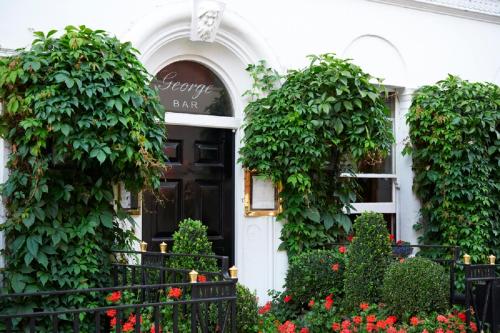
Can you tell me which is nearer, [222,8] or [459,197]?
[222,8]

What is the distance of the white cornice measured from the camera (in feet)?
26.5

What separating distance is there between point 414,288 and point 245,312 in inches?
57.6

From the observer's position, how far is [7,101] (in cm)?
535

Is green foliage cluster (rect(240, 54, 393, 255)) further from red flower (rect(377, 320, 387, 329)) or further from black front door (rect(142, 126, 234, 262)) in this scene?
red flower (rect(377, 320, 387, 329))

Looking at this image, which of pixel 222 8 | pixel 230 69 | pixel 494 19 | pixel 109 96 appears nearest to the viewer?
pixel 109 96

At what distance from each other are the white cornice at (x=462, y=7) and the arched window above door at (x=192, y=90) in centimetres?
242

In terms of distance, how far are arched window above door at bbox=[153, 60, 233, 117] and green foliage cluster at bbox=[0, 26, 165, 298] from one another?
1.23m

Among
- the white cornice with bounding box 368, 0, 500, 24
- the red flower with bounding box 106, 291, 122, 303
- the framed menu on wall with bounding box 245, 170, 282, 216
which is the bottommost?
the red flower with bounding box 106, 291, 122, 303

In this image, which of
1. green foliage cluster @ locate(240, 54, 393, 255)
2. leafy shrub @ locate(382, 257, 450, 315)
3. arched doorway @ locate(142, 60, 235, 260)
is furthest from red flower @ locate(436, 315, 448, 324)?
arched doorway @ locate(142, 60, 235, 260)

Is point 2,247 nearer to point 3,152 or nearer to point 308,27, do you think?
point 3,152

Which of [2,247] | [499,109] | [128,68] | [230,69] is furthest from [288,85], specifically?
[2,247]

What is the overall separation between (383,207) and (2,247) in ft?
15.1

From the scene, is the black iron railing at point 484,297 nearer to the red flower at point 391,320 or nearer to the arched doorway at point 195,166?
the red flower at point 391,320

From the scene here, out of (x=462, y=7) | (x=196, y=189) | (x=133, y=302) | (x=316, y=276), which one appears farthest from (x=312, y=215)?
(x=462, y=7)
